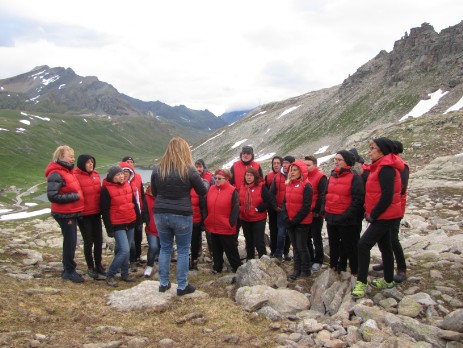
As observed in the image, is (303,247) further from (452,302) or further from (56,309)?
(56,309)

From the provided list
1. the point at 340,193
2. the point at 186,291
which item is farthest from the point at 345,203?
the point at 186,291

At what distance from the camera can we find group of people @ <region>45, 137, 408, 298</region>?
7.82 metres

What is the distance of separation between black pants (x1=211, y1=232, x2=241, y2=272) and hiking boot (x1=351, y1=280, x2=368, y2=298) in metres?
3.30

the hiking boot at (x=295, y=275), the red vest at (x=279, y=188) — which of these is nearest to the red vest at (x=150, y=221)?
the red vest at (x=279, y=188)

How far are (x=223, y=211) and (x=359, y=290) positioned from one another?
3.66 metres

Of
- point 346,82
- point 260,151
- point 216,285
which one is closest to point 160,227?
point 216,285

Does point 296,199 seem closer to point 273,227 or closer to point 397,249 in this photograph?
point 273,227

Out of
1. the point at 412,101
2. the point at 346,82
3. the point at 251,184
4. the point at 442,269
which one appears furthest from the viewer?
the point at 346,82

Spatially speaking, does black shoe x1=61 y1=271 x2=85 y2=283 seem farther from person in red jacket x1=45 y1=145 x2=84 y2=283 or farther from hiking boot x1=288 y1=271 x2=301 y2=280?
hiking boot x1=288 y1=271 x2=301 y2=280

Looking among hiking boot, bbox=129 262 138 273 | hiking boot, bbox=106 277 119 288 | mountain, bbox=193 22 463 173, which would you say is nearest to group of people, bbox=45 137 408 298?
hiking boot, bbox=106 277 119 288

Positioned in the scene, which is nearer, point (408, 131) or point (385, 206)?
point (385, 206)

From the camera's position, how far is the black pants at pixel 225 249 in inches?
394

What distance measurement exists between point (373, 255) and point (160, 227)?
6267 millimetres

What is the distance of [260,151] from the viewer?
303ft
